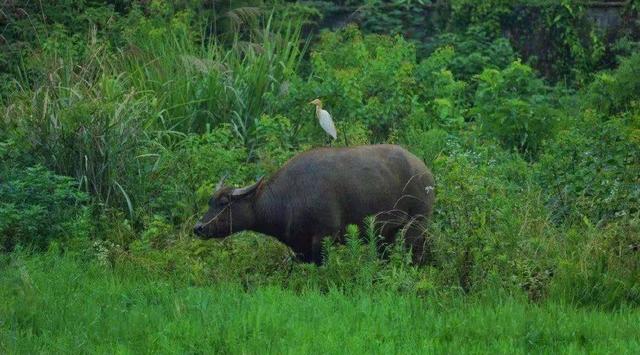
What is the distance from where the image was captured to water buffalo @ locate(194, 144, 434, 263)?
35.9 ft

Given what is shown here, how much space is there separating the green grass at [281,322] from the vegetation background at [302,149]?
0.02 meters

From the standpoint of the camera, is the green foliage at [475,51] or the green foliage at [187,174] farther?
the green foliage at [475,51]

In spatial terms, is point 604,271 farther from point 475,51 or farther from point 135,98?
point 475,51

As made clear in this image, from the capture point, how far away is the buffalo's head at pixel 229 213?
442 inches

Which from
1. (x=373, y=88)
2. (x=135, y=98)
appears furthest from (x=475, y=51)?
(x=135, y=98)

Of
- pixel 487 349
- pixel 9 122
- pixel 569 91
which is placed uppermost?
pixel 487 349

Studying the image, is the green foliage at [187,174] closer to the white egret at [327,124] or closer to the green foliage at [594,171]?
the white egret at [327,124]

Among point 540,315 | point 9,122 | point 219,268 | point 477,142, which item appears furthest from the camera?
point 477,142

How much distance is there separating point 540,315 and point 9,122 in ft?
21.3

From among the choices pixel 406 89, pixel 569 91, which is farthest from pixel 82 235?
pixel 569 91

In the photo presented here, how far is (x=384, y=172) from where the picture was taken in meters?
11.1

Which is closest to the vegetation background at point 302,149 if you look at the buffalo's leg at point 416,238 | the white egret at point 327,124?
the buffalo's leg at point 416,238

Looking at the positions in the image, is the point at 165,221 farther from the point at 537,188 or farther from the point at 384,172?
the point at 537,188

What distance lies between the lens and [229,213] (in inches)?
443
